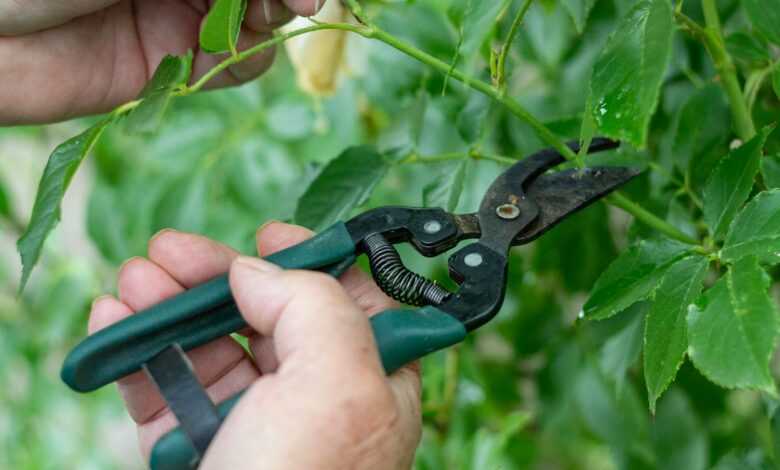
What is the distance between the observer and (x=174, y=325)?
481 mm

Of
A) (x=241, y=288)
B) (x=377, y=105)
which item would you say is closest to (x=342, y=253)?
(x=241, y=288)

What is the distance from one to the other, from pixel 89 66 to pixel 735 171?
15.8 inches

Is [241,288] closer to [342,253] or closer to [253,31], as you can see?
[342,253]

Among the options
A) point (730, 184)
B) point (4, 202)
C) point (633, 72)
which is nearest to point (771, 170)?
point (730, 184)

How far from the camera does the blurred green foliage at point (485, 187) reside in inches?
24.0

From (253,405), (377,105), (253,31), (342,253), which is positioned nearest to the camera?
(253,405)

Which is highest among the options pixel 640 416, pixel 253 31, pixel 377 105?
pixel 253 31

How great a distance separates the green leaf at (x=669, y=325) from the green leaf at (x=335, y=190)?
19 centimetres

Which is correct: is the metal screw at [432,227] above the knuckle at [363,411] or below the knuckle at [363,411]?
below

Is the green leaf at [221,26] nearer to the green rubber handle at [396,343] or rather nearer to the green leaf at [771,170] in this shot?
the green rubber handle at [396,343]

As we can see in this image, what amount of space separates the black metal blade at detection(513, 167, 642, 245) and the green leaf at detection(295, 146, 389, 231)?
0.10m

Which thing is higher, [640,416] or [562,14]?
[562,14]

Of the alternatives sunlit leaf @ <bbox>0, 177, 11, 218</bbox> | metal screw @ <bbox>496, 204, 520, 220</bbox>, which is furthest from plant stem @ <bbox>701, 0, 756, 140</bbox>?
sunlit leaf @ <bbox>0, 177, 11, 218</bbox>

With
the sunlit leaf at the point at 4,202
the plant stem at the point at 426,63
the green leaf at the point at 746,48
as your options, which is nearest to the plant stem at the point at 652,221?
the plant stem at the point at 426,63
